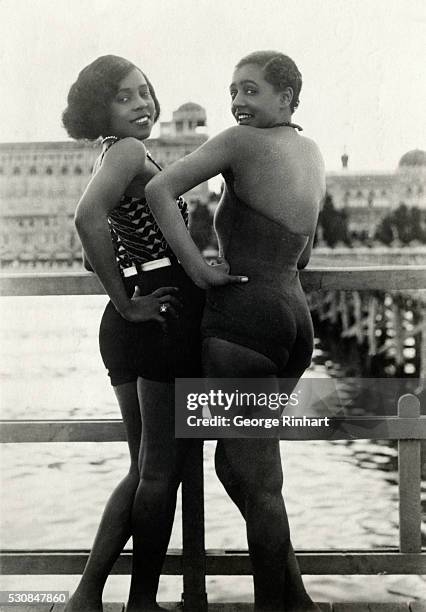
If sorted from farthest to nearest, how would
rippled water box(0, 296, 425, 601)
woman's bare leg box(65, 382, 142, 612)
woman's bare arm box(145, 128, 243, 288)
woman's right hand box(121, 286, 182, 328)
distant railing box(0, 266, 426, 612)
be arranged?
rippled water box(0, 296, 425, 601) < distant railing box(0, 266, 426, 612) < woman's bare leg box(65, 382, 142, 612) < woman's right hand box(121, 286, 182, 328) < woman's bare arm box(145, 128, 243, 288)

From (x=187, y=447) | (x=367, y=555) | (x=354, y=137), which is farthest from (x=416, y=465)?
(x=354, y=137)

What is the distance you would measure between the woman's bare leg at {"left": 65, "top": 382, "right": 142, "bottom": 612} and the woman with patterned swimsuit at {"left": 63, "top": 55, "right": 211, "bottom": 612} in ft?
0.12

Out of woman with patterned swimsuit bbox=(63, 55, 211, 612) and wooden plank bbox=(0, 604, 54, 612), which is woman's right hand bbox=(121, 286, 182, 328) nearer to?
woman with patterned swimsuit bbox=(63, 55, 211, 612)

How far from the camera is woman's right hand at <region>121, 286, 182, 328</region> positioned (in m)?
2.29

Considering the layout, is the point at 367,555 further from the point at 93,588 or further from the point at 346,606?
the point at 93,588

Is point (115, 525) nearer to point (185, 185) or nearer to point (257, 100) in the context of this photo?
point (185, 185)

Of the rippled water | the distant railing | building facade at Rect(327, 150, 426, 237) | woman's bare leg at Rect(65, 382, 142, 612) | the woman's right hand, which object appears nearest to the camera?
the woman's right hand

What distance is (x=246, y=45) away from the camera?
2719mm

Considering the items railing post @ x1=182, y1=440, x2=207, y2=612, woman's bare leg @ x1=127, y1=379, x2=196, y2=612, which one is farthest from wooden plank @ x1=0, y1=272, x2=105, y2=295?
railing post @ x1=182, y1=440, x2=207, y2=612

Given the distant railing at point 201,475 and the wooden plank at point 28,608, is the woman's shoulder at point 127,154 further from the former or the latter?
the wooden plank at point 28,608

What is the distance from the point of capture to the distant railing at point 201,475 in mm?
2520

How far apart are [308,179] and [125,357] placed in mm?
695

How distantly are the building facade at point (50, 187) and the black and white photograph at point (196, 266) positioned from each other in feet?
0.04

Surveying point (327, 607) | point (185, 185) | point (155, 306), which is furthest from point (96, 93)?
point (327, 607)
